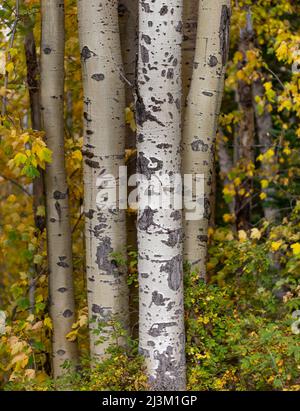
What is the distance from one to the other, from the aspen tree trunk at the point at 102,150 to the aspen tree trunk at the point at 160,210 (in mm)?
469

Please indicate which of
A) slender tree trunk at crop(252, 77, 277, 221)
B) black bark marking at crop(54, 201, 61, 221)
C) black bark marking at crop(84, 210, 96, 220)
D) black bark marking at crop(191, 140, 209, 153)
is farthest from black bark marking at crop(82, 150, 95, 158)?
slender tree trunk at crop(252, 77, 277, 221)

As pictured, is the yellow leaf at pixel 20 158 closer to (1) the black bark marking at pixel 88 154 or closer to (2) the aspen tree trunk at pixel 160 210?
(1) the black bark marking at pixel 88 154

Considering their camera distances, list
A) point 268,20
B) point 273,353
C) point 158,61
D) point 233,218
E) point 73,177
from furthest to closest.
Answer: point 233,218, point 268,20, point 73,177, point 273,353, point 158,61

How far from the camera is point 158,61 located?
345cm

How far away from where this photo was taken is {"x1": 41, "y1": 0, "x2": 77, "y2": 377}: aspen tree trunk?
14.4 feet

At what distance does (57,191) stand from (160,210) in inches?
49.7

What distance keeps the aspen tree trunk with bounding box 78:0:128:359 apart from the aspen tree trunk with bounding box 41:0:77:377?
42 cm

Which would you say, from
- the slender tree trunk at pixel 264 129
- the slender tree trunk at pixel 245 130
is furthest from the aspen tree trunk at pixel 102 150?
the slender tree trunk at pixel 264 129

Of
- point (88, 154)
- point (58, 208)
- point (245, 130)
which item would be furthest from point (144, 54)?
point (245, 130)

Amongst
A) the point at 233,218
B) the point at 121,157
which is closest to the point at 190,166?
the point at 121,157

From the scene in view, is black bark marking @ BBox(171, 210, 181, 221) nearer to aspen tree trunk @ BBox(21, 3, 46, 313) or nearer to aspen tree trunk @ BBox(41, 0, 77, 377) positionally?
aspen tree trunk @ BBox(41, 0, 77, 377)

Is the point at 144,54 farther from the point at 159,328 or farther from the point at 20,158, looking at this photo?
the point at 159,328
